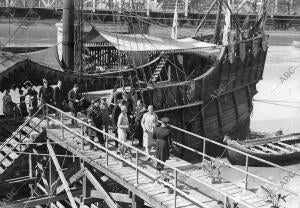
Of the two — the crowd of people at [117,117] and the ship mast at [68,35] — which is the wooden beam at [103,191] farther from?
the ship mast at [68,35]

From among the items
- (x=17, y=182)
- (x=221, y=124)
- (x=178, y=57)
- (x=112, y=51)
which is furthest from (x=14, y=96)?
(x=17, y=182)

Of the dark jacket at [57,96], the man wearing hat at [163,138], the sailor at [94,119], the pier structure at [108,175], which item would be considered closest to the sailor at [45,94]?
the dark jacket at [57,96]

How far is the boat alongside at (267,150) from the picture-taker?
20.4 m

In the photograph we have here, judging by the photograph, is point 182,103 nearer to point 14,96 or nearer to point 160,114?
point 160,114

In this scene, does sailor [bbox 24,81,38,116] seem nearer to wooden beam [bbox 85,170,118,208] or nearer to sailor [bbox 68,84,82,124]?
sailor [bbox 68,84,82,124]

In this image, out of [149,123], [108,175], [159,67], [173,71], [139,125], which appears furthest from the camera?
[173,71]

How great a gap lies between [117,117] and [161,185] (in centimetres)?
378

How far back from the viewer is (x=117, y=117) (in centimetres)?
1373

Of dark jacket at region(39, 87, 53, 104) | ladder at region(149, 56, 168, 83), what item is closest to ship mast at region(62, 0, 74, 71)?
dark jacket at region(39, 87, 53, 104)

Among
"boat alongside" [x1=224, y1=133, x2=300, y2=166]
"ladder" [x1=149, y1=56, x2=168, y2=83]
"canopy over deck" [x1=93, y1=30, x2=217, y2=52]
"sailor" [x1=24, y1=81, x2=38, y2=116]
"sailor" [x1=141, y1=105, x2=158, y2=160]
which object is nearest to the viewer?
"sailor" [x1=141, y1=105, x2=158, y2=160]

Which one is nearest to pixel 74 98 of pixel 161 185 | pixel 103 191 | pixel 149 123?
pixel 149 123

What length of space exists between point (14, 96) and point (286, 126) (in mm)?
20870

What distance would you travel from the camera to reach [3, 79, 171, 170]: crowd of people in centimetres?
1114

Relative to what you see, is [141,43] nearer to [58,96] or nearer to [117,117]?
[58,96]
